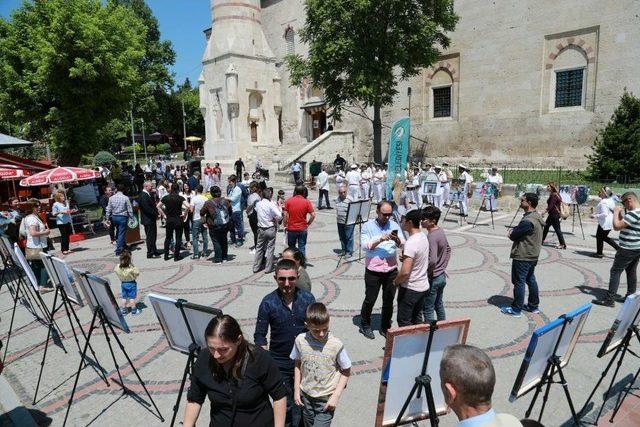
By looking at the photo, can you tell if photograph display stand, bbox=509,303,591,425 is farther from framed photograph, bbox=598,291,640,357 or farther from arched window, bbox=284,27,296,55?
arched window, bbox=284,27,296,55

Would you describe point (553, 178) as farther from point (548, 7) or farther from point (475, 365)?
point (475, 365)

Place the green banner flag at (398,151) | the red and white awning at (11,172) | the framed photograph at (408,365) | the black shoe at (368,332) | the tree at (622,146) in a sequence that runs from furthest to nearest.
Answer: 1. the tree at (622,146)
2. the red and white awning at (11,172)
3. the green banner flag at (398,151)
4. the black shoe at (368,332)
5. the framed photograph at (408,365)

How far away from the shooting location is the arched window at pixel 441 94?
29.7 m

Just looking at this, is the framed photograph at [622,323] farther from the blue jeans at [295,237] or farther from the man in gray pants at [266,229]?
the man in gray pants at [266,229]

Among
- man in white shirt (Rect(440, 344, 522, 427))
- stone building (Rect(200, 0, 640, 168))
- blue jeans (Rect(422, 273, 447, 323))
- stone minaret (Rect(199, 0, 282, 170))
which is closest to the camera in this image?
man in white shirt (Rect(440, 344, 522, 427))

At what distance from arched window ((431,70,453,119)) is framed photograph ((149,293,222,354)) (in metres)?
29.0

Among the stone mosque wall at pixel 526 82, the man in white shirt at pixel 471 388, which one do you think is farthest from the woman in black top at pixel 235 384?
the stone mosque wall at pixel 526 82

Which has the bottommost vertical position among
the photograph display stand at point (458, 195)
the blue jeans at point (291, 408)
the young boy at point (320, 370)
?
the blue jeans at point (291, 408)

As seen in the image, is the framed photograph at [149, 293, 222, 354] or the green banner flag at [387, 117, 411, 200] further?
the green banner flag at [387, 117, 411, 200]

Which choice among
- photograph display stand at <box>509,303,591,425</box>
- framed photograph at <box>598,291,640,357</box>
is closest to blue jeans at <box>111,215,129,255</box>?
photograph display stand at <box>509,303,591,425</box>

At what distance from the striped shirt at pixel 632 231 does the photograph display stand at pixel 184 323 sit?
6.85m

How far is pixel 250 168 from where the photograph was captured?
34938mm

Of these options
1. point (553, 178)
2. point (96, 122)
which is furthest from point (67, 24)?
point (553, 178)

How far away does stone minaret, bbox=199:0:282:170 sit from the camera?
34375mm
